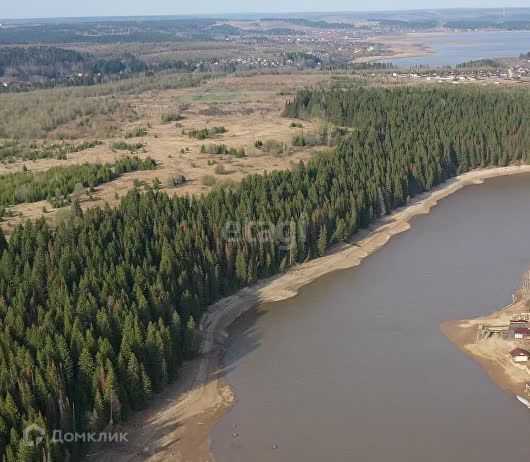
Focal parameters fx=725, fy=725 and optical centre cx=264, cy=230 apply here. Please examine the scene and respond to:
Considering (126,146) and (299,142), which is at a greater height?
(126,146)

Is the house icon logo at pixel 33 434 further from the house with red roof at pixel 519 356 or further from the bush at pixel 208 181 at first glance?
→ the bush at pixel 208 181

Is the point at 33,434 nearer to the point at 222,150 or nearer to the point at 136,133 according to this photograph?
the point at 222,150

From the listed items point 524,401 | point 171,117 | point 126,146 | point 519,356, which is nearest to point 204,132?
point 126,146

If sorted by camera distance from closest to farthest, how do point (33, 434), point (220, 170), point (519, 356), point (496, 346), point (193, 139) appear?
point (33, 434)
point (519, 356)
point (496, 346)
point (220, 170)
point (193, 139)

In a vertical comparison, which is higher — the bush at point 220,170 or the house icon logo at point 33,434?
the bush at point 220,170

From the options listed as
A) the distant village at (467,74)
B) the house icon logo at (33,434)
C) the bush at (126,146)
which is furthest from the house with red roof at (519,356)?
the distant village at (467,74)
